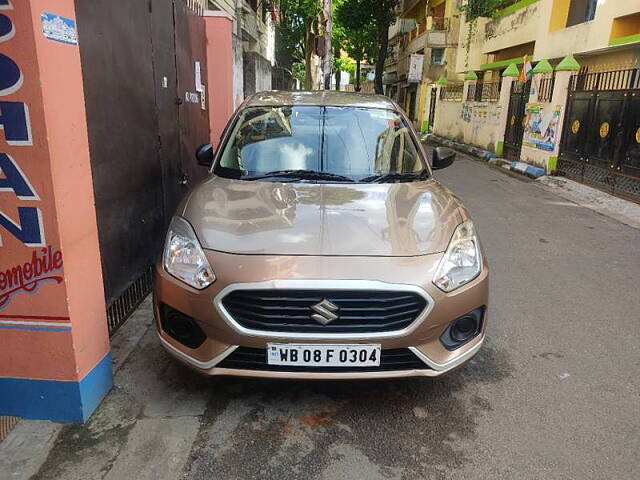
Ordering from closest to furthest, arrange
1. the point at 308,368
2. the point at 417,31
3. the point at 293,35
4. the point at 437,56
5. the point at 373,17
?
1. the point at 308,368
2. the point at 437,56
3. the point at 373,17
4. the point at 293,35
5. the point at 417,31

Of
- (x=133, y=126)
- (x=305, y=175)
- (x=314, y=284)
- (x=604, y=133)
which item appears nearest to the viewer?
(x=314, y=284)

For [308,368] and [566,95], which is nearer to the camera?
[308,368]

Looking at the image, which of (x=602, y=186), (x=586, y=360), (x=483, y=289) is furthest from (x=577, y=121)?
(x=483, y=289)

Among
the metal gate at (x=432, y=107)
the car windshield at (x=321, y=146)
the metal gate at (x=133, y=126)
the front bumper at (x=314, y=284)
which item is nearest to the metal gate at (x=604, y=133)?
the car windshield at (x=321, y=146)

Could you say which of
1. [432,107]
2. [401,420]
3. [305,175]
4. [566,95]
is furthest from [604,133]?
[432,107]

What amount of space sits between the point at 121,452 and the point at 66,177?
1337 mm

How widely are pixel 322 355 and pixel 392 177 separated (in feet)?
5.22

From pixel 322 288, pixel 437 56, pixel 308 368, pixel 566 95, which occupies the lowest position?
pixel 308 368

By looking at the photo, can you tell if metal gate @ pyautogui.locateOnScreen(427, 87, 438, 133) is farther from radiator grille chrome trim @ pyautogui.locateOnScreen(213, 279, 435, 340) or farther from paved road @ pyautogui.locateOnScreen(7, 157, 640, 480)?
radiator grille chrome trim @ pyautogui.locateOnScreen(213, 279, 435, 340)

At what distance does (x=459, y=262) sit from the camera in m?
2.74

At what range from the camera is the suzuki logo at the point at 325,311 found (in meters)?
2.44

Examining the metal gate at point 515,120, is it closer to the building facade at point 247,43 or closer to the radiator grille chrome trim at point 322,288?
the building facade at point 247,43

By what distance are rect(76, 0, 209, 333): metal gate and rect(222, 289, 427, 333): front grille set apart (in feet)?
5.10

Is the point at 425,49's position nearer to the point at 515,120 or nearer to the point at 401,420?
the point at 515,120
